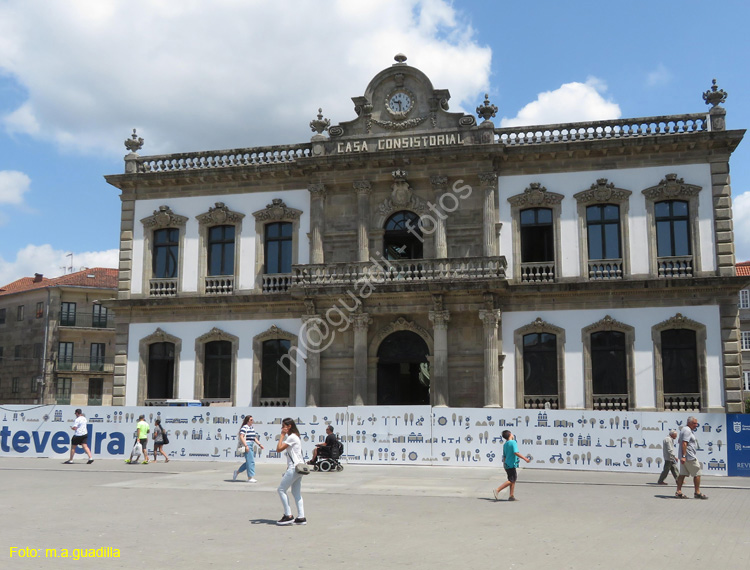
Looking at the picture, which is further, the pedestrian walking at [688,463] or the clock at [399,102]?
the clock at [399,102]

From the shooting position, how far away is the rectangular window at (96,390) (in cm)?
6034

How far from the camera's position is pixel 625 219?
95.2 feet

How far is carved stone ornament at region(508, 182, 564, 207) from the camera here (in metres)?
29.6

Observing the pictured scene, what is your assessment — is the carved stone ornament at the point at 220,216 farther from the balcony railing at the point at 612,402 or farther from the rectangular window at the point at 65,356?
the rectangular window at the point at 65,356

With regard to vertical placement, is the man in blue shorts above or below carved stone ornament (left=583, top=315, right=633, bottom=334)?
below

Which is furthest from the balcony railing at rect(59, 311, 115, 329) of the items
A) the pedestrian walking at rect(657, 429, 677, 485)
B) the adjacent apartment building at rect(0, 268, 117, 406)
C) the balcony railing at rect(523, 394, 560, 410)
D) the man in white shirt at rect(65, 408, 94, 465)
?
the pedestrian walking at rect(657, 429, 677, 485)

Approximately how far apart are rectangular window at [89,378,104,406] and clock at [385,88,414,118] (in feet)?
130

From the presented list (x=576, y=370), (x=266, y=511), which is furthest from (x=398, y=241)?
(x=266, y=511)

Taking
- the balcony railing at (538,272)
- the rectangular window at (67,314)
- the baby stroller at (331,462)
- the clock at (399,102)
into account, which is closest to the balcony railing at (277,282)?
the clock at (399,102)

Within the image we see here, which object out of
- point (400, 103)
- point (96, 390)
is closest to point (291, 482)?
point (400, 103)

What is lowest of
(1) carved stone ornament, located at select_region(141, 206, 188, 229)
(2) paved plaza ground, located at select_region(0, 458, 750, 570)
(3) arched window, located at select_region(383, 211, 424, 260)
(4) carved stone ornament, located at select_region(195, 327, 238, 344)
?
(2) paved plaza ground, located at select_region(0, 458, 750, 570)

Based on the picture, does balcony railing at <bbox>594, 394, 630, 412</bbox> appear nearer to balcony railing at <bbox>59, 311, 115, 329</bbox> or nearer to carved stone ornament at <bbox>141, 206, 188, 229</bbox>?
carved stone ornament at <bbox>141, 206, 188, 229</bbox>

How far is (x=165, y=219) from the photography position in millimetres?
33250

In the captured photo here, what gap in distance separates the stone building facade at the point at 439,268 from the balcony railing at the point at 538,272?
0.08 meters
